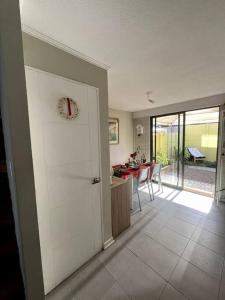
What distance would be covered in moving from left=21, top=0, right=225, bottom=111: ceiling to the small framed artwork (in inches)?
71.6

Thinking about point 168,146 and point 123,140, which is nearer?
point 168,146

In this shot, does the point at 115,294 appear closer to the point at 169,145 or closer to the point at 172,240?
the point at 172,240

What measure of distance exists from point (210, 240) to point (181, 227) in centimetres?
39

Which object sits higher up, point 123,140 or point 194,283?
point 123,140

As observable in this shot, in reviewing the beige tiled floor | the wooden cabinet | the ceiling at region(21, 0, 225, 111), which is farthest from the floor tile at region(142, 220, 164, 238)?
the ceiling at region(21, 0, 225, 111)

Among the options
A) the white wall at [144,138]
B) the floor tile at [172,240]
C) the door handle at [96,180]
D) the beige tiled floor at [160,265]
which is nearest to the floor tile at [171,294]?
the beige tiled floor at [160,265]

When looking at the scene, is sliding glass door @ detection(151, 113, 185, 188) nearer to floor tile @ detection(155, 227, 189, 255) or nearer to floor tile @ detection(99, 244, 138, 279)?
floor tile @ detection(155, 227, 189, 255)

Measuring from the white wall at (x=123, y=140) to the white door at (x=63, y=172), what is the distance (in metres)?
2.21

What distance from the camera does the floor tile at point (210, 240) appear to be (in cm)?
179

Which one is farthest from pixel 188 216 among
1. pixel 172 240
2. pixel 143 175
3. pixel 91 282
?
pixel 91 282

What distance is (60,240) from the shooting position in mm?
1392

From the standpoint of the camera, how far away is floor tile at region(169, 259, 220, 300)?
1277mm

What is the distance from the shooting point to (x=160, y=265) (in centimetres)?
158

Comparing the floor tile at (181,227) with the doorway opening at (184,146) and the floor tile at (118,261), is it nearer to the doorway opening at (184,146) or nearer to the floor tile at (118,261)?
the floor tile at (118,261)
